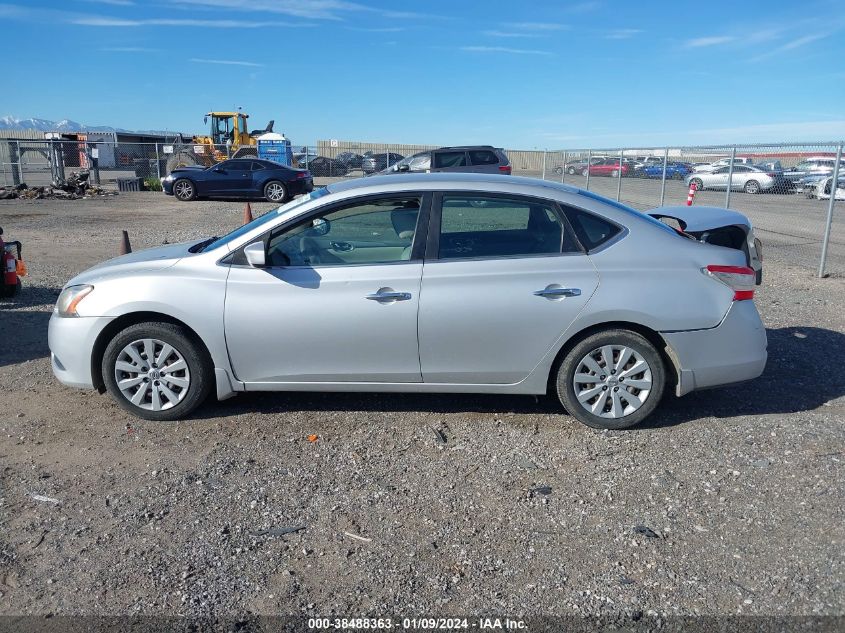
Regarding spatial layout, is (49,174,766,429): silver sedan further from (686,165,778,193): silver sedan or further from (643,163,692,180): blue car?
(643,163,692,180): blue car

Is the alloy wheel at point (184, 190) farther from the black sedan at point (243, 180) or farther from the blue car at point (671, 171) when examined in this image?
the blue car at point (671, 171)

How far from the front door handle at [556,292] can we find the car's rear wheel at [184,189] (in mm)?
22383

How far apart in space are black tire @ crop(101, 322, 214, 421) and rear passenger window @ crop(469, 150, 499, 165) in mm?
18863

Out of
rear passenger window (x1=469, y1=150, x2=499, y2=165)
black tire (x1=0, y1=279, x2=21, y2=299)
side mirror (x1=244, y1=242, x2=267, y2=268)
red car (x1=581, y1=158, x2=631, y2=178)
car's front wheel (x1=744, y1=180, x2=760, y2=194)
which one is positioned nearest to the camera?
side mirror (x1=244, y1=242, x2=267, y2=268)

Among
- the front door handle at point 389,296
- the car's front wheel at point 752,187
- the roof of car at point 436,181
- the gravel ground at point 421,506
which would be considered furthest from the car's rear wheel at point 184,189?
the front door handle at point 389,296

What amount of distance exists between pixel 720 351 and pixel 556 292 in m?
1.21

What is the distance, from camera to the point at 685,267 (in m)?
5.02

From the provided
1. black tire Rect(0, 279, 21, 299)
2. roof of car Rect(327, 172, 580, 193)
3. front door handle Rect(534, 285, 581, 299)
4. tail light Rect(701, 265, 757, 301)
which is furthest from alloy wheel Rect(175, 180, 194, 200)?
tail light Rect(701, 265, 757, 301)

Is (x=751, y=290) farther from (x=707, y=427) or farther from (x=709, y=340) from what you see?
(x=707, y=427)

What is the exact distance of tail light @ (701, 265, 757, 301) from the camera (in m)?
5.03

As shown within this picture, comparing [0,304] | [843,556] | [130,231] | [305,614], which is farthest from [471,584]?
[130,231]

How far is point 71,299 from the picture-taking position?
515cm

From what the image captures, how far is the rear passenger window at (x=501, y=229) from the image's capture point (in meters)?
5.08

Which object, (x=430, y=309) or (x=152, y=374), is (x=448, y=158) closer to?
(x=430, y=309)
